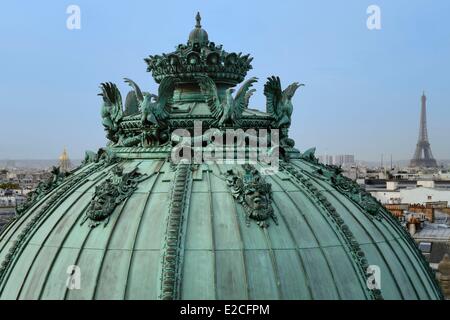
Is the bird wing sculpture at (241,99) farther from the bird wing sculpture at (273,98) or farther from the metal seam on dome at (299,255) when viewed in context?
the metal seam on dome at (299,255)

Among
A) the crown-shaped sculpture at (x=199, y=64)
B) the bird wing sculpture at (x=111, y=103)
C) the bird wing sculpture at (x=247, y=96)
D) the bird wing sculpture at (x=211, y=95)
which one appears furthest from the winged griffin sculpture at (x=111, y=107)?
the bird wing sculpture at (x=247, y=96)

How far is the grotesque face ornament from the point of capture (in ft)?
59.2

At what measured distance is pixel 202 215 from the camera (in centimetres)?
1806

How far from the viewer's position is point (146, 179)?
19.6m

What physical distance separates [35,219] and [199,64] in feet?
19.3

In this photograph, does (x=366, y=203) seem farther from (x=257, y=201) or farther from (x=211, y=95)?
(x=211, y=95)

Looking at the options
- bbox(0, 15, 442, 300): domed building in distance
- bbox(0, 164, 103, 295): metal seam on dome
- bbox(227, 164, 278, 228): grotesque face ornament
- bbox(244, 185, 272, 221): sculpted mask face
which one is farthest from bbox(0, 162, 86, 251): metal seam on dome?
bbox(244, 185, 272, 221): sculpted mask face

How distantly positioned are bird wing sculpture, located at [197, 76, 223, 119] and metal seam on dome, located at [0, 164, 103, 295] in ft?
11.9

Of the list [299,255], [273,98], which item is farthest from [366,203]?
[299,255]

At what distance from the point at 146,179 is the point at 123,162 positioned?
5.72ft

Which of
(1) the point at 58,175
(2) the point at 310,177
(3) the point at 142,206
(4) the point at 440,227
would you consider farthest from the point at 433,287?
(4) the point at 440,227

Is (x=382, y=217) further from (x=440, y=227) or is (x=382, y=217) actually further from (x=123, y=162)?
(x=440, y=227)

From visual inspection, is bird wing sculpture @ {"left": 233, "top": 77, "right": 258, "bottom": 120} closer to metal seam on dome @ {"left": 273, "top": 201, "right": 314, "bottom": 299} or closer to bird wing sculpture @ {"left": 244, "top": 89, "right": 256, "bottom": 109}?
bird wing sculpture @ {"left": 244, "top": 89, "right": 256, "bottom": 109}

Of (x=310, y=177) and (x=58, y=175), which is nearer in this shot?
(x=310, y=177)
